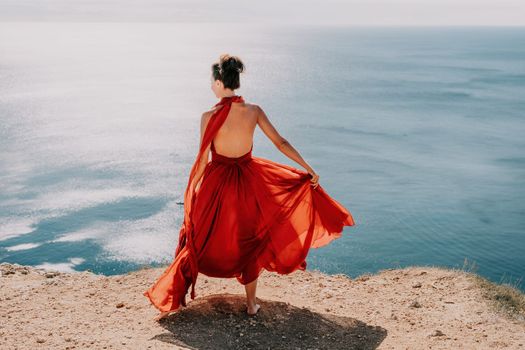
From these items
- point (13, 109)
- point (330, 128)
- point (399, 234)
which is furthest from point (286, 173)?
point (13, 109)

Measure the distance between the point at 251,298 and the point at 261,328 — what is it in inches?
13.8

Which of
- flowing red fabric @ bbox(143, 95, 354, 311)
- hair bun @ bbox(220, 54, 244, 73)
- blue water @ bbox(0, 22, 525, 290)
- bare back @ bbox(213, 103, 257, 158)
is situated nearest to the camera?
hair bun @ bbox(220, 54, 244, 73)

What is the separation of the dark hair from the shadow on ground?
2470mm

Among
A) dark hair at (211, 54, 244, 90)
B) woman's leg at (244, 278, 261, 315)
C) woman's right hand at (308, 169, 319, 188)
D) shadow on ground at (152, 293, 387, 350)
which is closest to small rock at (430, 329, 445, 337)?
shadow on ground at (152, 293, 387, 350)

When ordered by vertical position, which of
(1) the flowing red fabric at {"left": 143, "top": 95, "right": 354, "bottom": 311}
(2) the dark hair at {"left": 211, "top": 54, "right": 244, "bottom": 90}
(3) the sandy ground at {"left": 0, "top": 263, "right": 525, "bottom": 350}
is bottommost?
(3) the sandy ground at {"left": 0, "top": 263, "right": 525, "bottom": 350}

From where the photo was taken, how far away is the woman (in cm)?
541

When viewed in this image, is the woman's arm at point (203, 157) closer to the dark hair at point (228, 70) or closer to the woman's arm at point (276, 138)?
the dark hair at point (228, 70)

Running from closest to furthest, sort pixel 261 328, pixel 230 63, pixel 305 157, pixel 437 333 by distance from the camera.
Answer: pixel 230 63 < pixel 261 328 < pixel 437 333 < pixel 305 157

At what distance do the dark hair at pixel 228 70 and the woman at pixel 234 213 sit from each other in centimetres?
6

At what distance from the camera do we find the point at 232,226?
5.50 meters

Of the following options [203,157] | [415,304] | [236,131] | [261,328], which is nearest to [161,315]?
[261,328]

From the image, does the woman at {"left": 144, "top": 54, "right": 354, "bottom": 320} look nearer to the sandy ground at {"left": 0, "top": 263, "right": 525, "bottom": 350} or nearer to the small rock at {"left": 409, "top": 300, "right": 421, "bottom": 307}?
the sandy ground at {"left": 0, "top": 263, "right": 525, "bottom": 350}

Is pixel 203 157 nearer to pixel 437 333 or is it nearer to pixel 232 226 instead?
pixel 232 226

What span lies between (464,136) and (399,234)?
3275 centimetres
